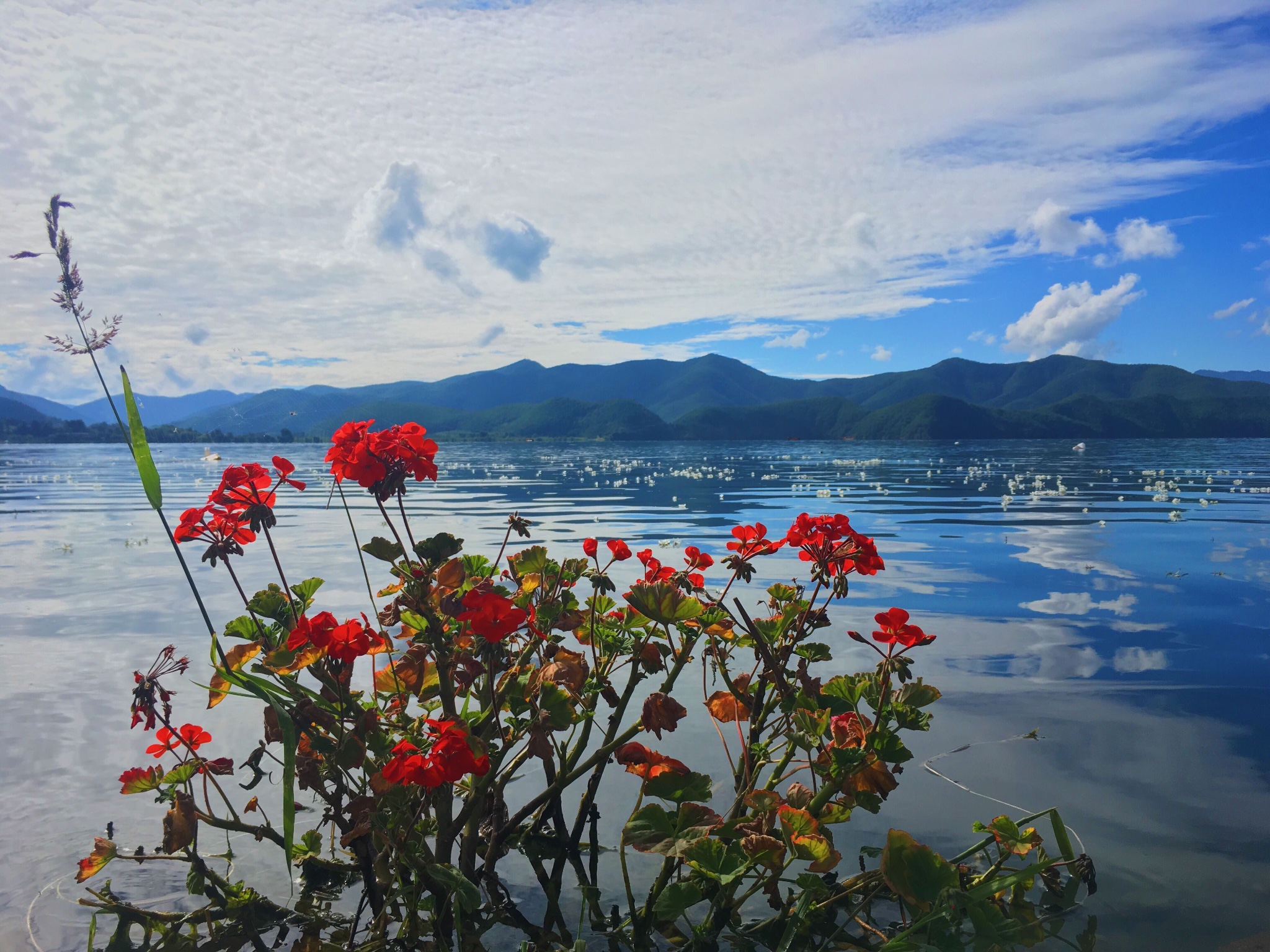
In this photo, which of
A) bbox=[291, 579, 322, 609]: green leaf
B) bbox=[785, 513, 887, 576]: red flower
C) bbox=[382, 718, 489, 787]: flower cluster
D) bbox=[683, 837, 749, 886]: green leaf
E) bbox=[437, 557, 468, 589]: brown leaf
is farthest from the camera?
bbox=[785, 513, 887, 576]: red flower

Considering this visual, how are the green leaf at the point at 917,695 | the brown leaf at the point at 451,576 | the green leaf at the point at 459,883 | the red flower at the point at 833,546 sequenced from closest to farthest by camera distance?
the green leaf at the point at 459,883
the brown leaf at the point at 451,576
the green leaf at the point at 917,695
the red flower at the point at 833,546

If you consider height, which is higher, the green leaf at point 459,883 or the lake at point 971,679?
the green leaf at point 459,883

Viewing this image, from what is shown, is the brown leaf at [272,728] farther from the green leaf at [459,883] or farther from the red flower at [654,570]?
the red flower at [654,570]

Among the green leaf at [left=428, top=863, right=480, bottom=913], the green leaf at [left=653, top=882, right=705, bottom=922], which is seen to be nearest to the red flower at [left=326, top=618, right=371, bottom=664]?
the green leaf at [left=428, top=863, right=480, bottom=913]

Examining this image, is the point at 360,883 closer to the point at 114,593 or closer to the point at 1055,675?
the point at 1055,675

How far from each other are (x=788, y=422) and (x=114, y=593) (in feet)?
559

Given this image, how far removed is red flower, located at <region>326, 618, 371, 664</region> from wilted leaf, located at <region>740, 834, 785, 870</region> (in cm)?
141

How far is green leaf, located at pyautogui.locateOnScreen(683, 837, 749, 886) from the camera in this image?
2225 mm

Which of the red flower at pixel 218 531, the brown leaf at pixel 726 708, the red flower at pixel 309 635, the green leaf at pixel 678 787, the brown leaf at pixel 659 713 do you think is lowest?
the green leaf at pixel 678 787

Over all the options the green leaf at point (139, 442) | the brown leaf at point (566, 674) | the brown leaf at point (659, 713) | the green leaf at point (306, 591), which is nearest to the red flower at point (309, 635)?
the green leaf at point (306, 591)

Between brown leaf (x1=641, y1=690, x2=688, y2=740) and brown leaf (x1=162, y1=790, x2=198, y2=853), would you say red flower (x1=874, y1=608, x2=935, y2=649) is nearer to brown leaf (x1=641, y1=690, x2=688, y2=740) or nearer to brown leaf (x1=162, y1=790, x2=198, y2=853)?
brown leaf (x1=641, y1=690, x2=688, y2=740)

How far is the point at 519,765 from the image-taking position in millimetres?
2826

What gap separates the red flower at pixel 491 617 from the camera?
7.14 ft

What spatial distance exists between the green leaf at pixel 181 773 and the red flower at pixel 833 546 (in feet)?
7.95
